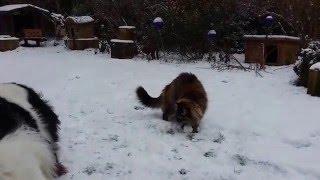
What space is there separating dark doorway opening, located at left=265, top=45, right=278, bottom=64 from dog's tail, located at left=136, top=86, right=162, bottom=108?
4668mm

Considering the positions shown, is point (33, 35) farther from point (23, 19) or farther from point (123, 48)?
point (123, 48)

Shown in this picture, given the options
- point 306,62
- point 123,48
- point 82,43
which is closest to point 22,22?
point 82,43

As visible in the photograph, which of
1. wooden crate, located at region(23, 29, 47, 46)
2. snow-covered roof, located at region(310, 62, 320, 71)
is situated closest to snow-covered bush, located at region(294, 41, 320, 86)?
snow-covered roof, located at region(310, 62, 320, 71)

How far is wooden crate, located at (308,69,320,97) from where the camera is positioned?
6012mm

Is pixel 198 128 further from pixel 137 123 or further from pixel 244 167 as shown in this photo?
pixel 244 167

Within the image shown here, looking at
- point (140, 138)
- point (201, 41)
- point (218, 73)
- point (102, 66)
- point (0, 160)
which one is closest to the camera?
point (0, 160)

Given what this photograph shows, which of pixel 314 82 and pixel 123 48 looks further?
pixel 123 48

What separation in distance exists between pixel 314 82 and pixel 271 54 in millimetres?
3366

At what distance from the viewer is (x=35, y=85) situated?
7.24 m

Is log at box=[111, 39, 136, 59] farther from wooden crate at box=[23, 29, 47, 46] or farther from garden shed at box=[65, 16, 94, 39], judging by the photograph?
wooden crate at box=[23, 29, 47, 46]

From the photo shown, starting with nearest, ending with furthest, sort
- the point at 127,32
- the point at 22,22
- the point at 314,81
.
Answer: the point at 314,81
the point at 127,32
the point at 22,22

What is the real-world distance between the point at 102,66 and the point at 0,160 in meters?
6.72

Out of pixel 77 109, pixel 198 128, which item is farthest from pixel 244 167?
pixel 77 109

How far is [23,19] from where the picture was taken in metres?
14.7
